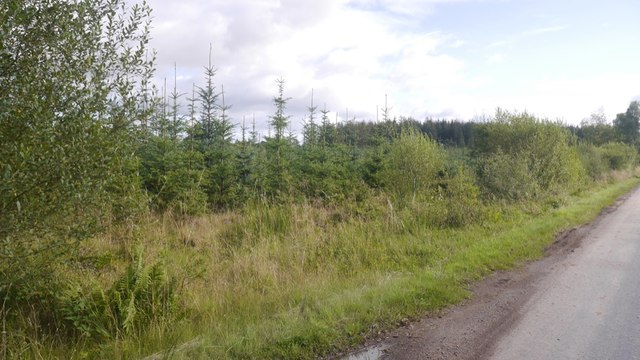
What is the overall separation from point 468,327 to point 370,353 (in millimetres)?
1512

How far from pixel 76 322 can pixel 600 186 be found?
3278 cm

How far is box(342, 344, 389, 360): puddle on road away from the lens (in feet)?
16.6

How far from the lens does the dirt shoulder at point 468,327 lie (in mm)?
5176

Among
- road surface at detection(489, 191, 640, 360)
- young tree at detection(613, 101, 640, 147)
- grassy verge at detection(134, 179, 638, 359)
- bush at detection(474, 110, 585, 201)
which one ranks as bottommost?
road surface at detection(489, 191, 640, 360)

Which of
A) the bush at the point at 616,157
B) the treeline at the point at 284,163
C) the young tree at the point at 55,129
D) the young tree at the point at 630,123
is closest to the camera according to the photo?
the young tree at the point at 55,129

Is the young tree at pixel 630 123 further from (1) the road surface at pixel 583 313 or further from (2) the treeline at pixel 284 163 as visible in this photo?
(1) the road surface at pixel 583 313

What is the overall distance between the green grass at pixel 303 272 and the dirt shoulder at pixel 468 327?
236 millimetres

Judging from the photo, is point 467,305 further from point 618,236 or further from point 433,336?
point 618,236

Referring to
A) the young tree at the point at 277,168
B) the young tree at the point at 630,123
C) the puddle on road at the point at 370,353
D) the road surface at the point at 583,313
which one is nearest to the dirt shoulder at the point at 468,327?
the puddle on road at the point at 370,353

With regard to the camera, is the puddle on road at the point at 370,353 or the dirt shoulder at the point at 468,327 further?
the dirt shoulder at the point at 468,327

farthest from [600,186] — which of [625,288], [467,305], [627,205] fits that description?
[467,305]

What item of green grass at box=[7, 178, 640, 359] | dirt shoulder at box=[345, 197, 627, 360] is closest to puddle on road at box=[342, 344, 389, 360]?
dirt shoulder at box=[345, 197, 627, 360]

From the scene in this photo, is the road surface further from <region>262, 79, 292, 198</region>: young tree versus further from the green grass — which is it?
<region>262, 79, 292, 198</region>: young tree

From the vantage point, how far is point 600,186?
30.3m
